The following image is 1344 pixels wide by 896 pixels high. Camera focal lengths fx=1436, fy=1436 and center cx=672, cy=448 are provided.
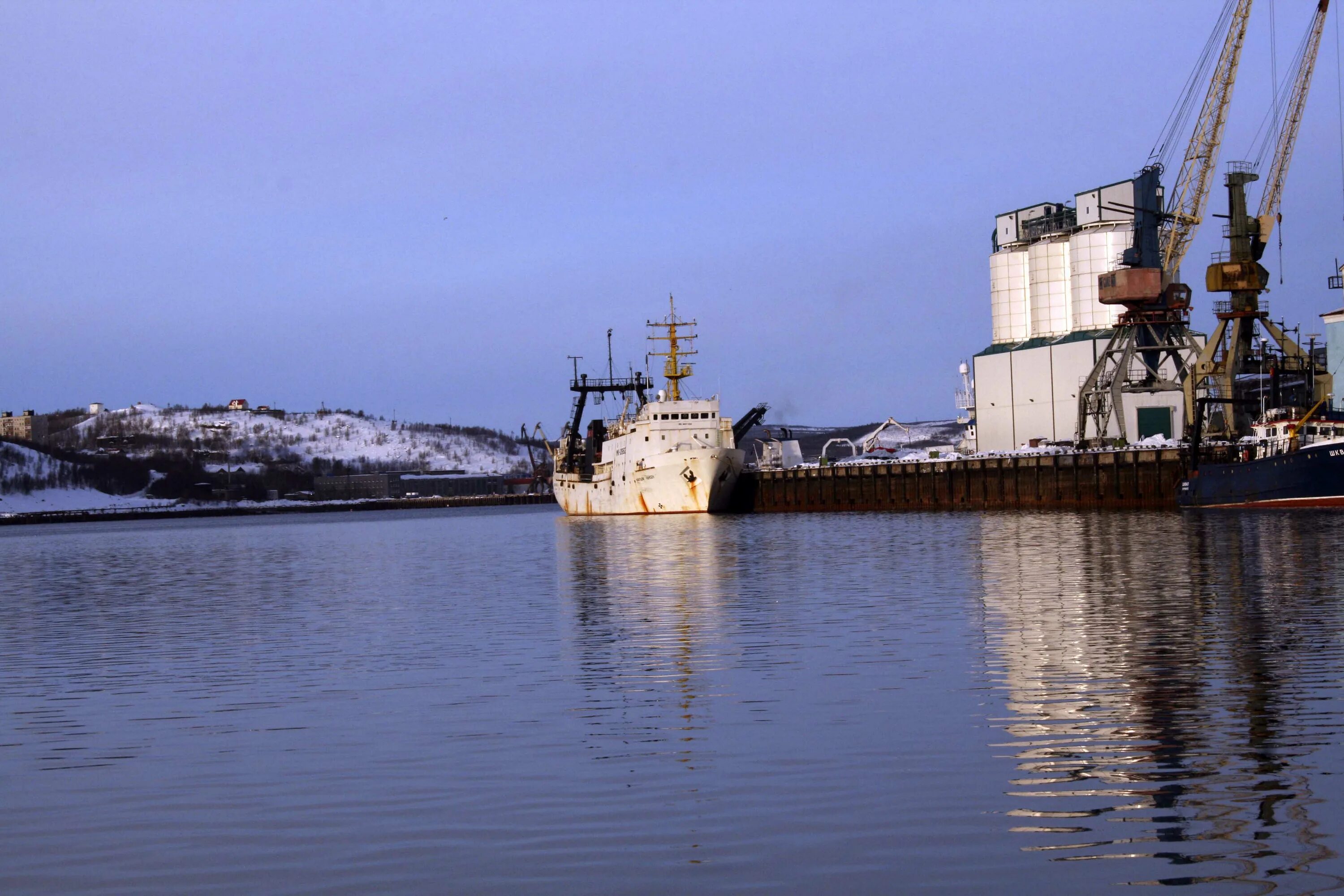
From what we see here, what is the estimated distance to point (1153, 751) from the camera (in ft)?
41.9

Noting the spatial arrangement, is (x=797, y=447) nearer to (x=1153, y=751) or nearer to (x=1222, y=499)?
(x=1222, y=499)

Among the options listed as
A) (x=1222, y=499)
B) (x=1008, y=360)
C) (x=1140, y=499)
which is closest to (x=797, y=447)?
(x=1008, y=360)

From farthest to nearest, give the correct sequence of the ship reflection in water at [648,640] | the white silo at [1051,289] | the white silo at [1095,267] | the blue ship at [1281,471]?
the white silo at [1051,289] < the white silo at [1095,267] < the blue ship at [1281,471] < the ship reflection in water at [648,640]

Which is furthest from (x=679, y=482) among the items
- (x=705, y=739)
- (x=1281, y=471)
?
(x=705, y=739)

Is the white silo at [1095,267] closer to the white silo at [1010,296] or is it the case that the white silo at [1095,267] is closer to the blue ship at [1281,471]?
the white silo at [1010,296]

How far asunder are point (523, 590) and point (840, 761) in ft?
79.9

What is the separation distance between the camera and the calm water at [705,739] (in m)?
9.99

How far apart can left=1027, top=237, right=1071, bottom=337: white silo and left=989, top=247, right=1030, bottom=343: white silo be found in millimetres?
1644

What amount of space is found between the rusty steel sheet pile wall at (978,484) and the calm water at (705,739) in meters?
41.3

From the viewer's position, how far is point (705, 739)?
1443cm

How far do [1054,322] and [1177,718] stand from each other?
86.8 metres

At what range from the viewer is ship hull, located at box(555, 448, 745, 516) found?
89188 millimetres

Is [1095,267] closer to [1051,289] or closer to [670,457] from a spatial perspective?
[1051,289]

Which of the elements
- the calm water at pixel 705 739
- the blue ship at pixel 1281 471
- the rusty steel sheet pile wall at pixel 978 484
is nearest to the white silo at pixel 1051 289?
the rusty steel sheet pile wall at pixel 978 484
